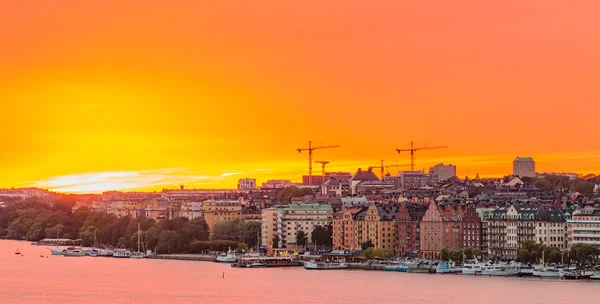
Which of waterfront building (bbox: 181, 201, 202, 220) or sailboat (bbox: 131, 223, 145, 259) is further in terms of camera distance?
waterfront building (bbox: 181, 201, 202, 220)

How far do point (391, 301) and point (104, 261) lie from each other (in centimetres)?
2545

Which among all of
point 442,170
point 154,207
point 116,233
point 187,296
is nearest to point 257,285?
point 187,296

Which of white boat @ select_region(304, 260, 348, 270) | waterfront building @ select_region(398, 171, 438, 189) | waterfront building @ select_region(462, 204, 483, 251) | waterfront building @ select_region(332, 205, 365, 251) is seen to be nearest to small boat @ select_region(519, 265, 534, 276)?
waterfront building @ select_region(462, 204, 483, 251)

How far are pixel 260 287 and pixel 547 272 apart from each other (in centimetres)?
992

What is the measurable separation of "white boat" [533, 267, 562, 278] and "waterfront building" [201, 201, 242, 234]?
27.8m

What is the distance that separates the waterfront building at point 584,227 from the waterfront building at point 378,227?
9089mm

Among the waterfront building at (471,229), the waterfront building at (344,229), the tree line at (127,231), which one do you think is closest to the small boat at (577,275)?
the waterfront building at (471,229)

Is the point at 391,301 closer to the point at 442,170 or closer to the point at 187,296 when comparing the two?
the point at 187,296

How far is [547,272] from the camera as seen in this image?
48.5 meters

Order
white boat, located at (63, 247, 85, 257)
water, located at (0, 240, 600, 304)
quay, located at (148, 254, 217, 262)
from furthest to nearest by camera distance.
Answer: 1. white boat, located at (63, 247, 85, 257)
2. quay, located at (148, 254, 217, 262)
3. water, located at (0, 240, 600, 304)

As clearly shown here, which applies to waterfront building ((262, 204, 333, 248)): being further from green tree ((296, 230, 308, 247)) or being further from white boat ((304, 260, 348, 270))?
white boat ((304, 260, 348, 270))

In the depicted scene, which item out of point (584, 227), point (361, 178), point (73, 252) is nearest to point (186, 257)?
point (73, 252)

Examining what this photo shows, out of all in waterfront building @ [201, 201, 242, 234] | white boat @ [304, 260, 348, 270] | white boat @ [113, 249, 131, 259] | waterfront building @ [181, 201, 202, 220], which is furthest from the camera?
waterfront building @ [181, 201, 202, 220]

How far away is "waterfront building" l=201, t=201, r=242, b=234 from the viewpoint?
250 ft
